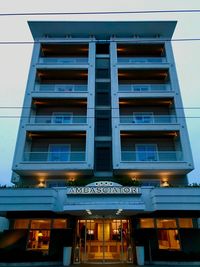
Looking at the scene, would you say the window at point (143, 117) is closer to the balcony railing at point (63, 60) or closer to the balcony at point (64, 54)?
the balcony at point (64, 54)

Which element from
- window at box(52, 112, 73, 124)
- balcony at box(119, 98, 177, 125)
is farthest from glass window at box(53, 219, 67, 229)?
balcony at box(119, 98, 177, 125)

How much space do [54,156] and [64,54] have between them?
13811 mm

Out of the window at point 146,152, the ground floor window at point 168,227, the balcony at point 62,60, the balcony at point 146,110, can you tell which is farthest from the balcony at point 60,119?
the ground floor window at point 168,227

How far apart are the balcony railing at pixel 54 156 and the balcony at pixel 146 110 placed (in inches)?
216

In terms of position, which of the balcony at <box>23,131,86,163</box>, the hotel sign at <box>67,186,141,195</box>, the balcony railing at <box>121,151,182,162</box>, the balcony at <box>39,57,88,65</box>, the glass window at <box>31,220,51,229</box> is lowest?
the glass window at <box>31,220,51,229</box>

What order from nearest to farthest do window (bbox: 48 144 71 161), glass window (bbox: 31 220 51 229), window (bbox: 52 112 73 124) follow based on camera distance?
glass window (bbox: 31 220 51 229) → window (bbox: 48 144 71 161) → window (bbox: 52 112 73 124)

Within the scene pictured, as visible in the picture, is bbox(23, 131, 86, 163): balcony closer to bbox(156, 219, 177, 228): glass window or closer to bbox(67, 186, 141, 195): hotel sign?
bbox(67, 186, 141, 195): hotel sign

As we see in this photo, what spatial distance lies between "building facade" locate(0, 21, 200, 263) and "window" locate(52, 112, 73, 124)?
0.10 metres

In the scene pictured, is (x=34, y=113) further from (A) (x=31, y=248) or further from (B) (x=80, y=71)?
(A) (x=31, y=248)

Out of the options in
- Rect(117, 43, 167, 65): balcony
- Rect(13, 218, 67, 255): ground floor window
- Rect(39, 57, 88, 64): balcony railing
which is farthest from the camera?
Rect(117, 43, 167, 65): balcony

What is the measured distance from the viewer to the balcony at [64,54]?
26578mm

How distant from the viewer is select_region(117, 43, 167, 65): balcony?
2677 centimetres

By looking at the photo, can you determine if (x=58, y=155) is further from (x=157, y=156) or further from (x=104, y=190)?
(x=157, y=156)

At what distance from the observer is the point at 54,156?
21812 mm
